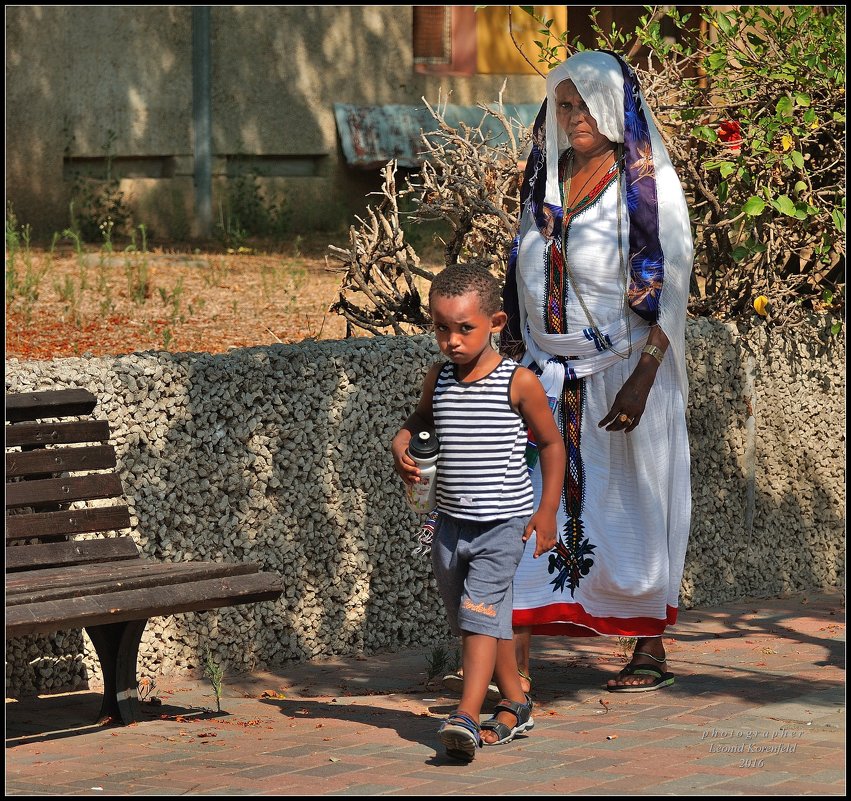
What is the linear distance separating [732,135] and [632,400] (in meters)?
2.49

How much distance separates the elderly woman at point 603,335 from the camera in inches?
197

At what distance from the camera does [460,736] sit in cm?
416

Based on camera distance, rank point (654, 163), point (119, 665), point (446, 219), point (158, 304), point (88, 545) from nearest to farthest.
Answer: point (119, 665) < point (88, 545) < point (654, 163) < point (446, 219) < point (158, 304)

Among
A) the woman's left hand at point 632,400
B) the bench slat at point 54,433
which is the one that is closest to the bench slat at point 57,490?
the bench slat at point 54,433

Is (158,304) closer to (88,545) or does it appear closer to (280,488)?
(280,488)

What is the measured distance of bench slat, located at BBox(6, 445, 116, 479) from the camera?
486 centimetres

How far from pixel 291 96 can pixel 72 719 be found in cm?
1121

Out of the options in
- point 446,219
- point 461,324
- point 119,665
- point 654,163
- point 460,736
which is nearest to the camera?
point 460,736

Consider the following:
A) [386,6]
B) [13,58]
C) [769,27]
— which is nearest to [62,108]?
[13,58]

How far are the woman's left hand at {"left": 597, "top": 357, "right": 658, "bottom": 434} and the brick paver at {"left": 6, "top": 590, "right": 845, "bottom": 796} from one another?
98 centimetres

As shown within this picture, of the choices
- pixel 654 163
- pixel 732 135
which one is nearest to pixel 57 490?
pixel 654 163

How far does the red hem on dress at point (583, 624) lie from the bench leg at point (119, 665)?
1364mm

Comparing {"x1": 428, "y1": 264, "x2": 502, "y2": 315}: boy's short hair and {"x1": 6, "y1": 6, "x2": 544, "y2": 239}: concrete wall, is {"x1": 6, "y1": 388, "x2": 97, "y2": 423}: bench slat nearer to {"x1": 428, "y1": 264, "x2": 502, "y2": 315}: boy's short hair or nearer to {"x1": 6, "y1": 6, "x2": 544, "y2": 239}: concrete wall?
{"x1": 428, "y1": 264, "x2": 502, "y2": 315}: boy's short hair

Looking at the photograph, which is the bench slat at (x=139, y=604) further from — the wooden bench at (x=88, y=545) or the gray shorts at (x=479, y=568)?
the gray shorts at (x=479, y=568)
